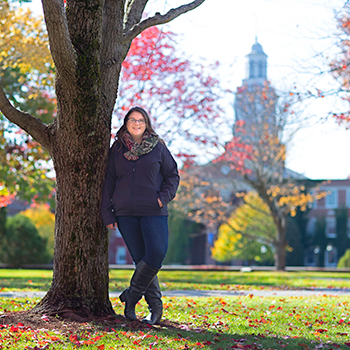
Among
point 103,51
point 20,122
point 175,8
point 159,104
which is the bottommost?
point 20,122

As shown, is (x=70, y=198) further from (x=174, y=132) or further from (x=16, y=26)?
(x=174, y=132)

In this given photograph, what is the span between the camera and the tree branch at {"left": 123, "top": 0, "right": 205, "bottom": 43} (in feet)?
19.3

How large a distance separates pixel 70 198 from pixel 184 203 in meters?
24.1

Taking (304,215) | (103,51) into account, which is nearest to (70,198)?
(103,51)

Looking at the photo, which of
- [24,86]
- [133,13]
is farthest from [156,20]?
[24,86]

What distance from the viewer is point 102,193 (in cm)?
519

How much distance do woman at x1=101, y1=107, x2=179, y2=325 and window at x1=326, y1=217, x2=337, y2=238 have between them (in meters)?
48.1

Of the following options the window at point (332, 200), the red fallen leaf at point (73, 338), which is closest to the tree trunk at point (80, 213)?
the red fallen leaf at point (73, 338)

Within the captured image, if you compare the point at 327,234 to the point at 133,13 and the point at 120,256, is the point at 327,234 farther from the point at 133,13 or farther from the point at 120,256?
the point at 133,13

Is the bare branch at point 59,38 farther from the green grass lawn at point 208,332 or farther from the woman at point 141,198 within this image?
the green grass lawn at point 208,332

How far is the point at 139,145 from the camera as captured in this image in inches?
197

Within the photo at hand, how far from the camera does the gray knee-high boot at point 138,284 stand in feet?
15.9

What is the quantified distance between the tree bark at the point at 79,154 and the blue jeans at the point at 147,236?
43 centimetres

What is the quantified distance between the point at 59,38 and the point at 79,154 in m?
1.19
